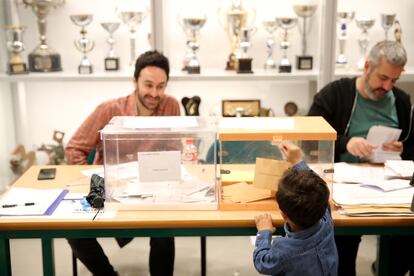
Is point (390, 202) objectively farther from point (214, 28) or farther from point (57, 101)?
point (57, 101)

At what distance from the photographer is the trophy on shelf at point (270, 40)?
12.6 ft

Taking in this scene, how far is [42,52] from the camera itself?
12.4 feet

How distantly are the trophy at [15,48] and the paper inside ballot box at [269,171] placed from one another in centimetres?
222

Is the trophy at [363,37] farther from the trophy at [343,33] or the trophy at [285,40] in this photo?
the trophy at [285,40]

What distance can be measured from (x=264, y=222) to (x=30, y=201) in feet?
2.91

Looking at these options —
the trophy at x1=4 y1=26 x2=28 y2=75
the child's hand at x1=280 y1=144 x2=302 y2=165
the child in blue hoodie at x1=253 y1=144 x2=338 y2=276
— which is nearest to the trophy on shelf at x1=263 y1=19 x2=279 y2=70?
the trophy at x1=4 y1=26 x2=28 y2=75

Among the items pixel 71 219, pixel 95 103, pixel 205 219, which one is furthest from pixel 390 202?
pixel 95 103

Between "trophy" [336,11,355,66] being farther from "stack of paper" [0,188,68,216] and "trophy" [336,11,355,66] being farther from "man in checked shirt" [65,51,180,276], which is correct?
"stack of paper" [0,188,68,216]

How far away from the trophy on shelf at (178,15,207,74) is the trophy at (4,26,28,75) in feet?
3.48

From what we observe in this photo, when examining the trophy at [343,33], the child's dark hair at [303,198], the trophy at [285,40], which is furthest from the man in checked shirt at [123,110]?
the trophy at [343,33]

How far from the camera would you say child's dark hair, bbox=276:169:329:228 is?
174 centimetres

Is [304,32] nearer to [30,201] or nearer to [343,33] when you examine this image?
[343,33]

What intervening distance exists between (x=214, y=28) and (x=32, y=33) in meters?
1.28

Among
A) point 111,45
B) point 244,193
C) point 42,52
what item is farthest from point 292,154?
point 42,52
